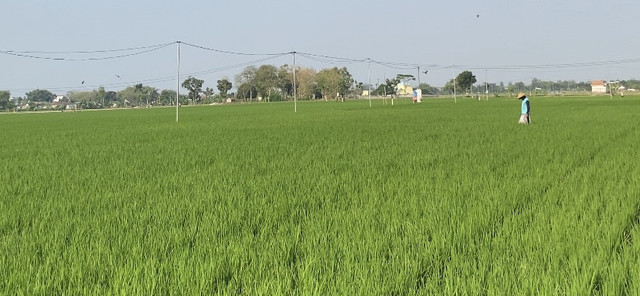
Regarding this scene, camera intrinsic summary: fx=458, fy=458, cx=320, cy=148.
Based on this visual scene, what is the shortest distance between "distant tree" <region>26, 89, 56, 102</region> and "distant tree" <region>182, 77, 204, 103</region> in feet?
194

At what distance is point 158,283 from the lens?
2.19m

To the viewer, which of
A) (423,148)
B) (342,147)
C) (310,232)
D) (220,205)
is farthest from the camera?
(342,147)

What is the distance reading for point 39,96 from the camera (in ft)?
466

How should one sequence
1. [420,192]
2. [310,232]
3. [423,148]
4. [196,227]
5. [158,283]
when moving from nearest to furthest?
[158,283] < [310,232] < [196,227] < [420,192] < [423,148]

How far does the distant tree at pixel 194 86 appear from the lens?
111 meters

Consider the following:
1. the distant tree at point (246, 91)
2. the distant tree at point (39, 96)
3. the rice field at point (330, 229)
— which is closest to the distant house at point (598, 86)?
the distant tree at point (246, 91)

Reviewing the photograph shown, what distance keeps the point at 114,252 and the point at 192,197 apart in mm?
1808

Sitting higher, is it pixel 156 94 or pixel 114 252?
pixel 156 94

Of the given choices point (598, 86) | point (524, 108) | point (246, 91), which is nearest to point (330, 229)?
point (524, 108)

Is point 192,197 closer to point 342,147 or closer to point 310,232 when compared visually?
point 310,232

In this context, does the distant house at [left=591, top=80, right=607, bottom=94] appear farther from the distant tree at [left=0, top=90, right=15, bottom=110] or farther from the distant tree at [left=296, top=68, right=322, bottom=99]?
the distant tree at [left=0, top=90, right=15, bottom=110]

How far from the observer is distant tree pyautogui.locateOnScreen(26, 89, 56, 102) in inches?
5551

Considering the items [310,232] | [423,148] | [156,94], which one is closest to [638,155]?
[423,148]

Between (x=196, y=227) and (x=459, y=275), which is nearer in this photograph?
(x=459, y=275)
